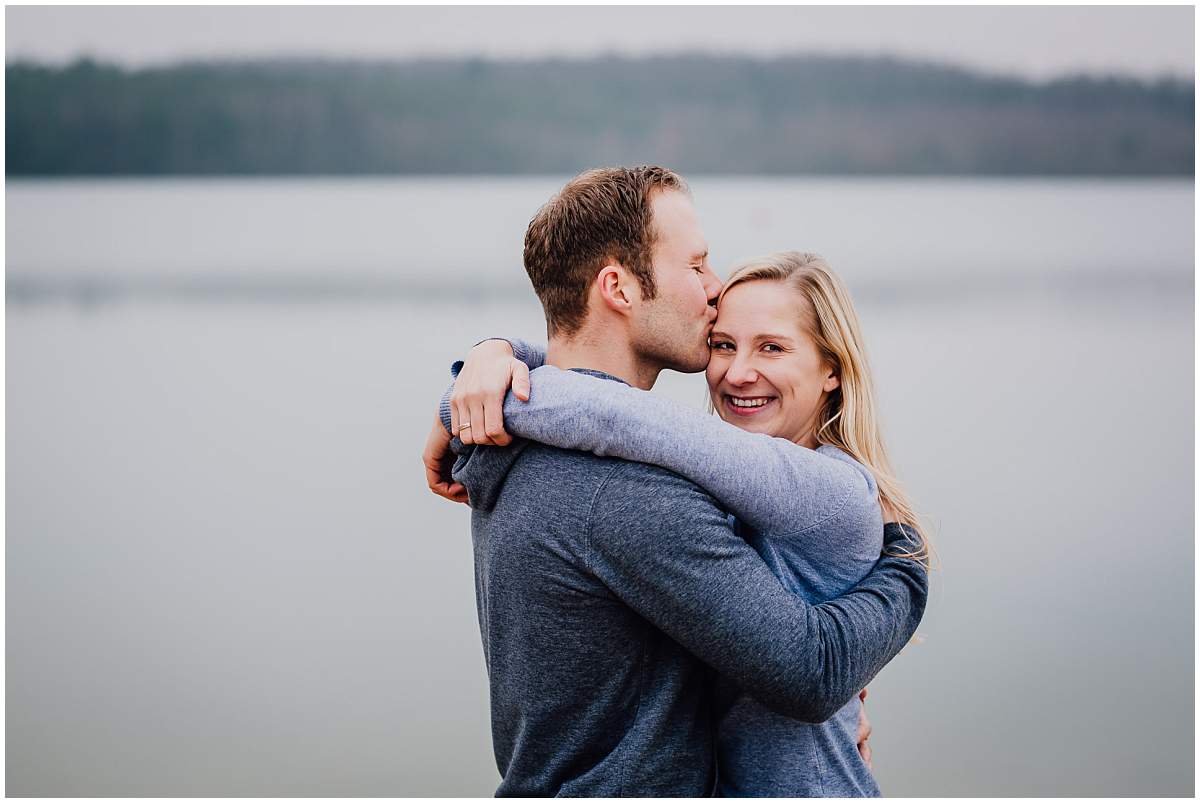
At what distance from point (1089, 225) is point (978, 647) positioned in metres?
43.4

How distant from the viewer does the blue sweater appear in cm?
157

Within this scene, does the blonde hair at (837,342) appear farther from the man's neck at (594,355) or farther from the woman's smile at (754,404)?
the man's neck at (594,355)

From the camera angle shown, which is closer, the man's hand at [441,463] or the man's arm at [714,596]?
the man's arm at [714,596]

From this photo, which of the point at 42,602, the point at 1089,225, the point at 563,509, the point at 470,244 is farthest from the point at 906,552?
the point at 1089,225

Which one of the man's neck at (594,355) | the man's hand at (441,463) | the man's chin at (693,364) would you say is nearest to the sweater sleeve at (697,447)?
the man's neck at (594,355)

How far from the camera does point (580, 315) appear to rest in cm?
187

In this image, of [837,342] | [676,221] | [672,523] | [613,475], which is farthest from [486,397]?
[837,342]

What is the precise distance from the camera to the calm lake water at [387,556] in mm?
4098

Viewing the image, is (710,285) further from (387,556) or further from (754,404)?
(387,556)

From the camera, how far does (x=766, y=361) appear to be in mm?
2031

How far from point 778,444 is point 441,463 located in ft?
2.31

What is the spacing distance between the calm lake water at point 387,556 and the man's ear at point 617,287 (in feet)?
8.07

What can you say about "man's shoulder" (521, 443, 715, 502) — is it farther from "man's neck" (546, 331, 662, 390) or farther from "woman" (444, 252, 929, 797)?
"man's neck" (546, 331, 662, 390)

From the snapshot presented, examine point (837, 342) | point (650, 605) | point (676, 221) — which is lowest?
point (650, 605)
